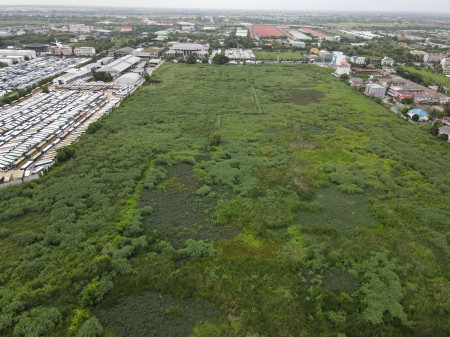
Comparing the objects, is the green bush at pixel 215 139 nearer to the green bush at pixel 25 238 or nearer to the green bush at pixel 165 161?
the green bush at pixel 165 161

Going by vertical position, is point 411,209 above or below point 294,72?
below

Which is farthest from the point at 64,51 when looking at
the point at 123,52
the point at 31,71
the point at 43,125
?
the point at 43,125

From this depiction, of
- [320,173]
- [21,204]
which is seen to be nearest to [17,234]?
[21,204]

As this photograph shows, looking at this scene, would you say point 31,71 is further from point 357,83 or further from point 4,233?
point 357,83

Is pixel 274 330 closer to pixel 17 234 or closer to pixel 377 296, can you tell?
pixel 377 296

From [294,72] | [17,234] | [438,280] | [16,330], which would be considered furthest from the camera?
[294,72]

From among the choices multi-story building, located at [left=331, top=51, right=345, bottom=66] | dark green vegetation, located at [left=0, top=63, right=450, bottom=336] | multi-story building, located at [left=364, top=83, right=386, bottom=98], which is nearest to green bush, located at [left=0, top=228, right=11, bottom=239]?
dark green vegetation, located at [left=0, top=63, right=450, bottom=336]

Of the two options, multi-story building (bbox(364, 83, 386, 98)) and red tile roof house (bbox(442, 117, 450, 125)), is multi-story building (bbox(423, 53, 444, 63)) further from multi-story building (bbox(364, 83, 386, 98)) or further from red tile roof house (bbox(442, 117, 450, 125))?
red tile roof house (bbox(442, 117, 450, 125))
